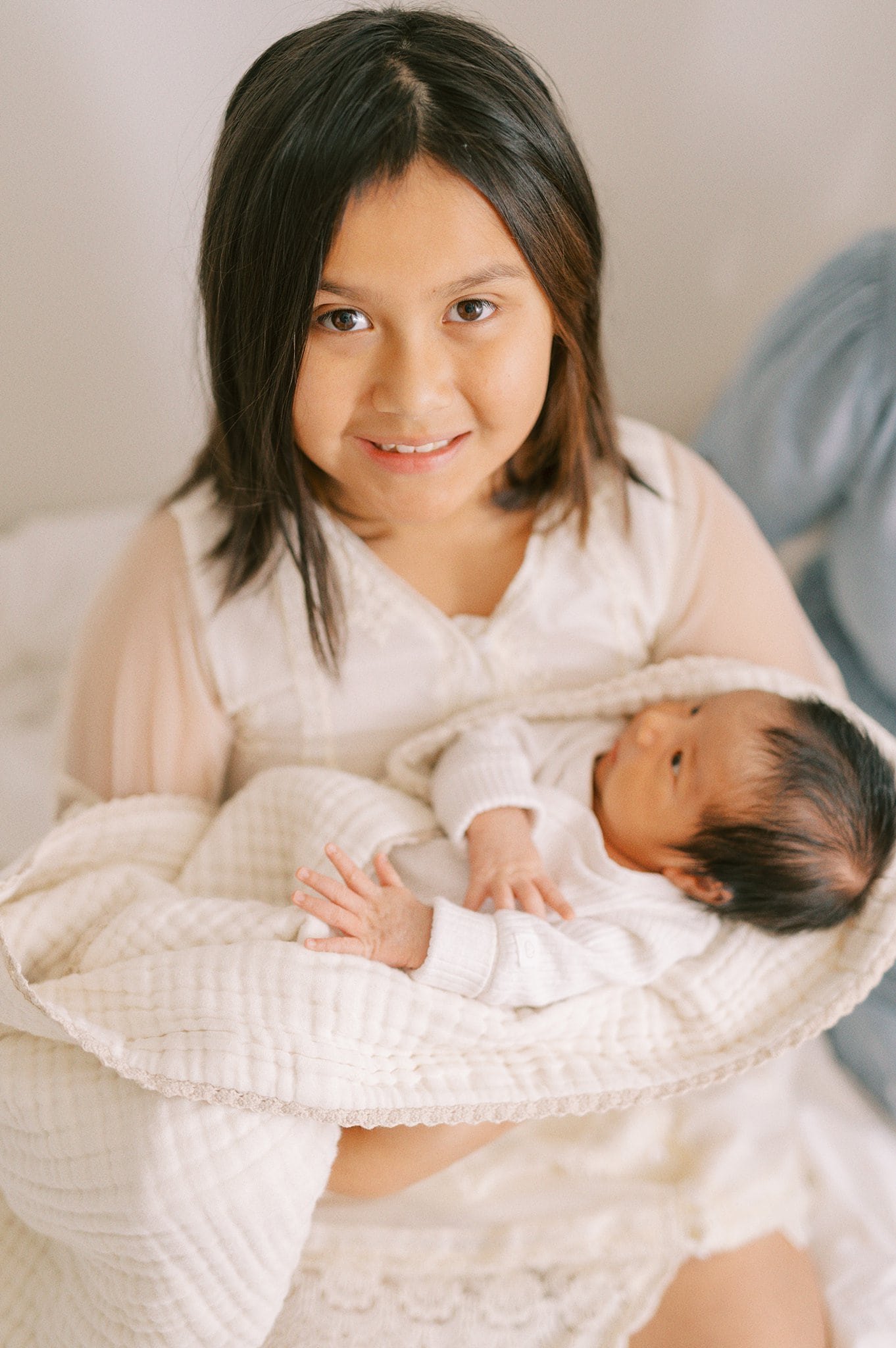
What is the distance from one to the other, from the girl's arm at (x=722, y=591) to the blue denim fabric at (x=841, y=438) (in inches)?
6.8

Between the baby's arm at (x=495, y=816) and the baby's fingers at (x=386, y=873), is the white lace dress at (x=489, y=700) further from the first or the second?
the baby's fingers at (x=386, y=873)

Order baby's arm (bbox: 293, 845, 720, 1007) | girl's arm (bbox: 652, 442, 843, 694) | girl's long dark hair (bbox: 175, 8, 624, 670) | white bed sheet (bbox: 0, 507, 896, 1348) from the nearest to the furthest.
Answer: girl's long dark hair (bbox: 175, 8, 624, 670) < baby's arm (bbox: 293, 845, 720, 1007) < white bed sheet (bbox: 0, 507, 896, 1348) < girl's arm (bbox: 652, 442, 843, 694)

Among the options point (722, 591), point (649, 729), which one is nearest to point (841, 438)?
point (722, 591)

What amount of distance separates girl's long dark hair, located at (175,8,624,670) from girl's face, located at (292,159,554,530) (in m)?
0.01

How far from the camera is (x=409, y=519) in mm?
937

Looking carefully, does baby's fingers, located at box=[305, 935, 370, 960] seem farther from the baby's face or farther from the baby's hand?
the baby's face

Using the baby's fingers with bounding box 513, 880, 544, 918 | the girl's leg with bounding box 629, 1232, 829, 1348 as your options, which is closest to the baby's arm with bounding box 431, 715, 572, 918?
the baby's fingers with bounding box 513, 880, 544, 918

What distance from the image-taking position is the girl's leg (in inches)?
34.1

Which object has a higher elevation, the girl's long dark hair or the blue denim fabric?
the girl's long dark hair

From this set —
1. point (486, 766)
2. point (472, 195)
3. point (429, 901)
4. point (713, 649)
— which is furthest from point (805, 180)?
point (429, 901)

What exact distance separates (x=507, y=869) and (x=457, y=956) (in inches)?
4.1

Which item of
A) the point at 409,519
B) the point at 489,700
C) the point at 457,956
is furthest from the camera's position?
the point at 489,700

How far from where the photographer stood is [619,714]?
1097 mm

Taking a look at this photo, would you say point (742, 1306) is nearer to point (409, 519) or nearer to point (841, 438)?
point (409, 519)
